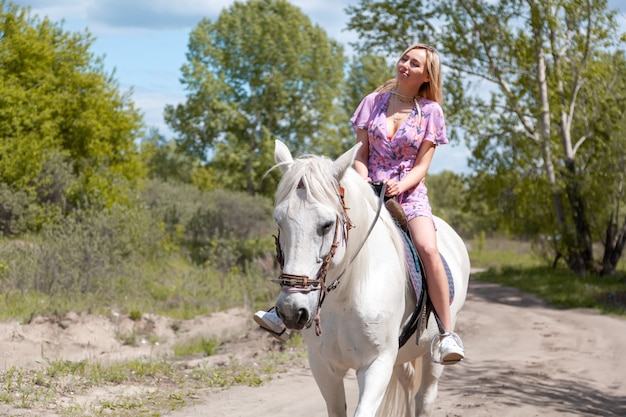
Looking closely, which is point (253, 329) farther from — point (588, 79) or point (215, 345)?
point (588, 79)

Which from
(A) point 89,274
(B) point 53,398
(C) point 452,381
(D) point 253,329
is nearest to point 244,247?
(A) point 89,274

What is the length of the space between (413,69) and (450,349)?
1.79 meters

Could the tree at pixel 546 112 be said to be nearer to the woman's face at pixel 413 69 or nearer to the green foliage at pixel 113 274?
the green foliage at pixel 113 274

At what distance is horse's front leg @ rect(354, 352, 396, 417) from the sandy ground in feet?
9.99

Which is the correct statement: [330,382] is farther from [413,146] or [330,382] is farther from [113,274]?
[113,274]

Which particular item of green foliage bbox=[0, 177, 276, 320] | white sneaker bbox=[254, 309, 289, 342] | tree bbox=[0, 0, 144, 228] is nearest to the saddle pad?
white sneaker bbox=[254, 309, 289, 342]

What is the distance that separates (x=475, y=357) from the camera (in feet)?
36.4

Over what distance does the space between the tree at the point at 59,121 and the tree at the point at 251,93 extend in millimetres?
13925

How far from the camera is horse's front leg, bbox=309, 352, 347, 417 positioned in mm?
4500

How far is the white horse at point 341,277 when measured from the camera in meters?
3.75

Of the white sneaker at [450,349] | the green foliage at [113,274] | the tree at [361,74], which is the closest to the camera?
the white sneaker at [450,349]

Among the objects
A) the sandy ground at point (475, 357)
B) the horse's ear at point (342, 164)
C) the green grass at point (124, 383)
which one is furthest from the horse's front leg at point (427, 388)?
the green grass at point (124, 383)

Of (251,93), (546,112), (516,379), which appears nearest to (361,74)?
(251,93)

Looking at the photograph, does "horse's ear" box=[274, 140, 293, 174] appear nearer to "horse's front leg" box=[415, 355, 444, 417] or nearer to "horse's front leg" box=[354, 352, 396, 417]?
"horse's front leg" box=[354, 352, 396, 417]
